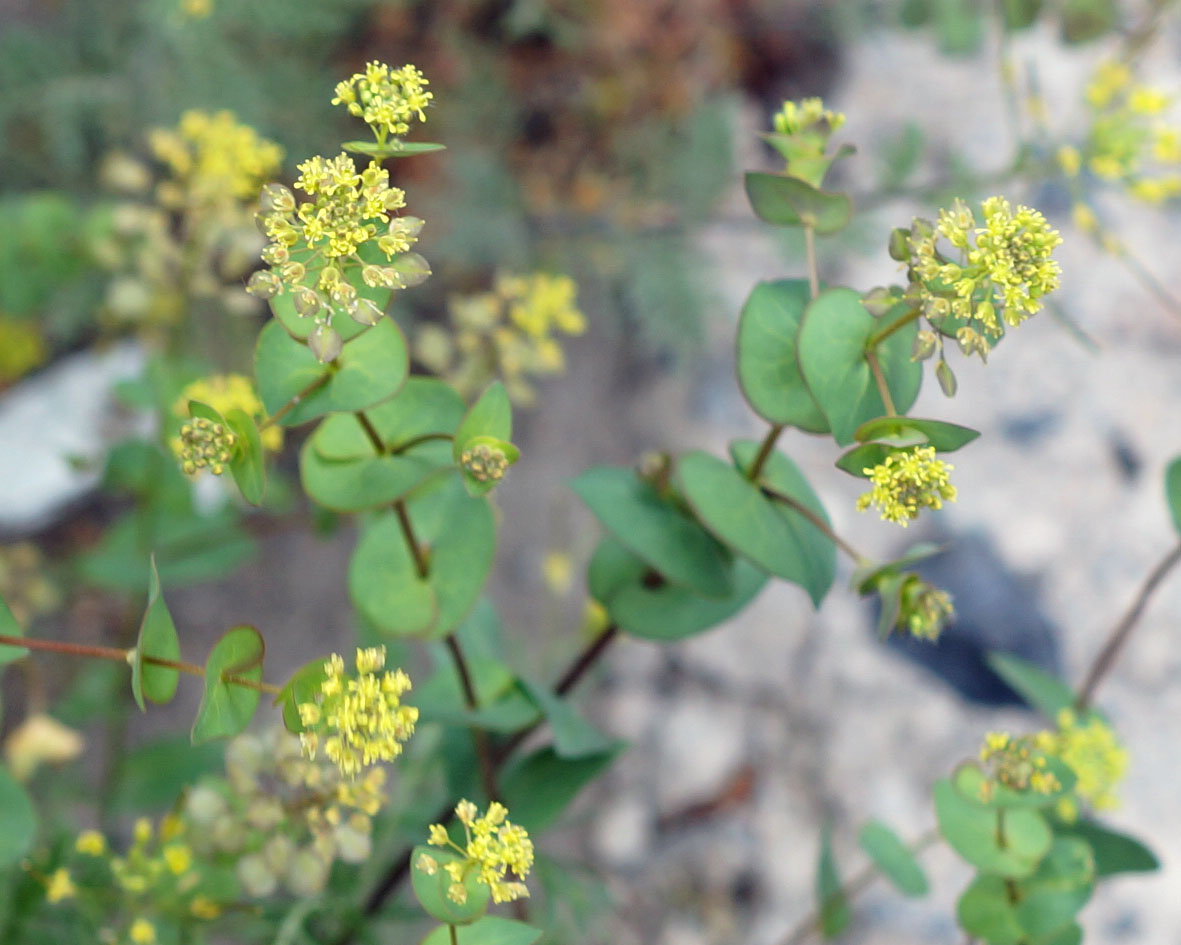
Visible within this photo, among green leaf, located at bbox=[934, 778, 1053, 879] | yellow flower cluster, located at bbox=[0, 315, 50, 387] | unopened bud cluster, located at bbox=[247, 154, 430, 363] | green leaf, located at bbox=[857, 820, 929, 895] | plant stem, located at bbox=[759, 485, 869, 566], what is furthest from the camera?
yellow flower cluster, located at bbox=[0, 315, 50, 387]

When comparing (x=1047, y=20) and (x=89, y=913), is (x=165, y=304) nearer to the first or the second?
(x=89, y=913)

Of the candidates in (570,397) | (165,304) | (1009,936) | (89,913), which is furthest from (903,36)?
(89,913)

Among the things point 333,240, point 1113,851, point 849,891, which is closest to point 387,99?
point 333,240

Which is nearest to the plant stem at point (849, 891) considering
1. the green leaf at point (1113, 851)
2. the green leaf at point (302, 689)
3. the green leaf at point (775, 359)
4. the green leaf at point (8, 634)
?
the green leaf at point (1113, 851)

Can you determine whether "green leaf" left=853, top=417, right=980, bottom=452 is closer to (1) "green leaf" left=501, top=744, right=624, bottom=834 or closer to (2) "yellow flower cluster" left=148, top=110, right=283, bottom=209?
(1) "green leaf" left=501, top=744, right=624, bottom=834

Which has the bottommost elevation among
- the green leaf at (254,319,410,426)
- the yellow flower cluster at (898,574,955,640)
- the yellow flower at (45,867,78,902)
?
the yellow flower at (45,867,78,902)

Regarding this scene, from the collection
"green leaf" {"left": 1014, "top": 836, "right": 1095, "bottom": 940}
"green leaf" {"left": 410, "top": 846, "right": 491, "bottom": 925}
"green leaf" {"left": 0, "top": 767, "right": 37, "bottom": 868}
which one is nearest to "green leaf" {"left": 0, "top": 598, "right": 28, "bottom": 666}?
"green leaf" {"left": 0, "top": 767, "right": 37, "bottom": 868}
